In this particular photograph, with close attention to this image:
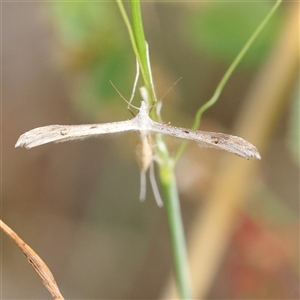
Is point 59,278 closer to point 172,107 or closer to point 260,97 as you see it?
point 172,107

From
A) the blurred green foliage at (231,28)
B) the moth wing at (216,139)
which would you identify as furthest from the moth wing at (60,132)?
the blurred green foliage at (231,28)

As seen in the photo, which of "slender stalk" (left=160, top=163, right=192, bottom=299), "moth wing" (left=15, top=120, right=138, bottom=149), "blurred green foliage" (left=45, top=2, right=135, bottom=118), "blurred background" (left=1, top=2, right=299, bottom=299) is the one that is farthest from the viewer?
"blurred background" (left=1, top=2, right=299, bottom=299)

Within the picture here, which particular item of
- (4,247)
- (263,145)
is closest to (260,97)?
(263,145)

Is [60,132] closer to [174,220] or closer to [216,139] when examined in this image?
[216,139]

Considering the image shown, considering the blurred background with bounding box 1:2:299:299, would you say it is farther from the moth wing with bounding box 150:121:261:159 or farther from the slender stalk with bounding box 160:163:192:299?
the moth wing with bounding box 150:121:261:159

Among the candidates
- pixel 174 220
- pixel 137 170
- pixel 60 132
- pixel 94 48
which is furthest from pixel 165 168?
pixel 137 170

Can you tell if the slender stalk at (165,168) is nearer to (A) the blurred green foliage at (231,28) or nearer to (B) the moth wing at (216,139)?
(B) the moth wing at (216,139)

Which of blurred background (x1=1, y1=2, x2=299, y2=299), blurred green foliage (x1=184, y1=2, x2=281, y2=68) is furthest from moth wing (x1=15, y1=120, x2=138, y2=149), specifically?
blurred green foliage (x1=184, y1=2, x2=281, y2=68)
